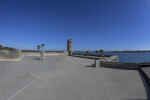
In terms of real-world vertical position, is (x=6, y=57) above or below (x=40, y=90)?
above

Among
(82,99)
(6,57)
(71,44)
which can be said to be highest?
(71,44)

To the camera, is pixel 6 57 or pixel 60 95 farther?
pixel 6 57

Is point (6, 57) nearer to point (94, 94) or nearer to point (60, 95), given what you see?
point (60, 95)

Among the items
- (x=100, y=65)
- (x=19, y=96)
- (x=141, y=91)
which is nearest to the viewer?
(x=19, y=96)

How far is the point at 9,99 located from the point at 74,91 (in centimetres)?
202

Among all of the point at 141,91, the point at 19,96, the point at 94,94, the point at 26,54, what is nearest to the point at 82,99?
the point at 94,94

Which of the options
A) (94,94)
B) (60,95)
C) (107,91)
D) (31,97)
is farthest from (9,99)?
(107,91)

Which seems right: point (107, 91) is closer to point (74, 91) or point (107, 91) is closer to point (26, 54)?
point (74, 91)

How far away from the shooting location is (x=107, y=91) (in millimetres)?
2885

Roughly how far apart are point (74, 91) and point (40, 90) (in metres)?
1.26

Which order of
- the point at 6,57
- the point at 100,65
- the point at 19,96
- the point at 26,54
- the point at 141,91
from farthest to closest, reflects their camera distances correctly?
the point at 26,54 < the point at 6,57 < the point at 100,65 < the point at 141,91 < the point at 19,96

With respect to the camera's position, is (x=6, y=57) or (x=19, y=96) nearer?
(x=19, y=96)

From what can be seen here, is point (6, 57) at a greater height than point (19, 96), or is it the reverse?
point (6, 57)

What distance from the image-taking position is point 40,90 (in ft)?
9.55
